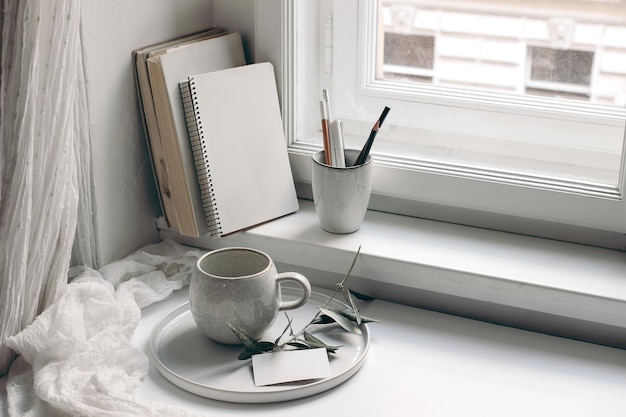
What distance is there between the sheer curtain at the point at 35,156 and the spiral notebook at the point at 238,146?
204mm

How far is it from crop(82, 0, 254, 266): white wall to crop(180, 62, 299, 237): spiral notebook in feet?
0.30

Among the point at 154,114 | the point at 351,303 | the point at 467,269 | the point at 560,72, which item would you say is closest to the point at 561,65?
the point at 560,72

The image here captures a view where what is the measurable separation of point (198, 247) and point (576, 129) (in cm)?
60

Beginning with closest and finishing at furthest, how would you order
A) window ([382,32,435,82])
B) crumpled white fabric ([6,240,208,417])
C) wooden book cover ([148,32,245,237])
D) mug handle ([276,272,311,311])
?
crumpled white fabric ([6,240,208,417]) < mug handle ([276,272,311,311]) < wooden book cover ([148,32,245,237]) < window ([382,32,435,82])

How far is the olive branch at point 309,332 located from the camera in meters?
0.99

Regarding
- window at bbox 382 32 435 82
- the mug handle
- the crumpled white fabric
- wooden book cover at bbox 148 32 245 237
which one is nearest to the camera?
the crumpled white fabric

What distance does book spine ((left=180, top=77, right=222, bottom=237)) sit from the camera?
3.78ft

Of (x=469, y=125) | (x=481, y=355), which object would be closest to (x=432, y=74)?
(x=469, y=125)

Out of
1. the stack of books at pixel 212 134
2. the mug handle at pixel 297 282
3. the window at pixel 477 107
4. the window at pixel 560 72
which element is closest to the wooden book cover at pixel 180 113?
the stack of books at pixel 212 134

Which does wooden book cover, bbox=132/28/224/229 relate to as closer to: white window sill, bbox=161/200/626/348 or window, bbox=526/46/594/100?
white window sill, bbox=161/200/626/348

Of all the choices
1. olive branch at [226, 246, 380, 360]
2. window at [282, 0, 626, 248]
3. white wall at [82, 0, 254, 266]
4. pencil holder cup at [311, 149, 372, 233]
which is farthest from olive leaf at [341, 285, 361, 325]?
white wall at [82, 0, 254, 266]

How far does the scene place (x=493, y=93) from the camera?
4.17 ft

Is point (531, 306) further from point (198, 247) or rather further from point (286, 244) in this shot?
point (198, 247)

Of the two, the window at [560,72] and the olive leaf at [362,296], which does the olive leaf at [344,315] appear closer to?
the olive leaf at [362,296]
